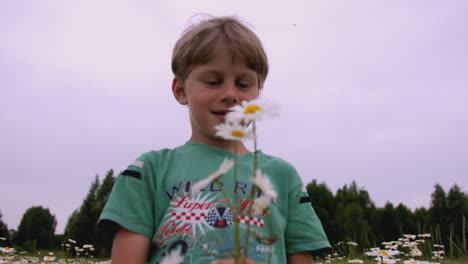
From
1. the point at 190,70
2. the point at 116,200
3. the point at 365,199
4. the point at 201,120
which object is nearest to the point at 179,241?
the point at 116,200

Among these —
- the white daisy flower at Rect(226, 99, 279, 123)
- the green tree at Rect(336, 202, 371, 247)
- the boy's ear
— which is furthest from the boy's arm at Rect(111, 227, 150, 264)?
the green tree at Rect(336, 202, 371, 247)

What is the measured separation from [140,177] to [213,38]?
2.28 ft

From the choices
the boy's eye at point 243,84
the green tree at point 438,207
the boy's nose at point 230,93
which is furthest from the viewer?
the green tree at point 438,207

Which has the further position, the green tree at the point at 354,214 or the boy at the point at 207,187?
the green tree at the point at 354,214

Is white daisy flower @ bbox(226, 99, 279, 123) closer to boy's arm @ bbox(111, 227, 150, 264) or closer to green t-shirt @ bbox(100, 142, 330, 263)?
green t-shirt @ bbox(100, 142, 330, 263)

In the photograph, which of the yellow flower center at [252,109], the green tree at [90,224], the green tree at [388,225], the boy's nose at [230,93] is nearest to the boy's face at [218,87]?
the boy's nose at [230,93]

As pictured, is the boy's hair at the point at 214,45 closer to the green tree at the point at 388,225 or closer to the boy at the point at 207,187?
the boy at the point at 207,187

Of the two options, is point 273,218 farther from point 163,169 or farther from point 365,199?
point 365,199

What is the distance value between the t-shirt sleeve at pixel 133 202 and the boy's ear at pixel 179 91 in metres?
0.41

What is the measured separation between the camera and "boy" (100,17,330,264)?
1.67m

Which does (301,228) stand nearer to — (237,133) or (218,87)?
(218,87)

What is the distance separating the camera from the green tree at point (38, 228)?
16.2m

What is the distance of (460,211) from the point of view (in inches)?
444

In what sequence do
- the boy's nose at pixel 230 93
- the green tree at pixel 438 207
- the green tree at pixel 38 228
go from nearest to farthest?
the boy's nose at pixel 230 93 < the green tree at pixel 438 207 < the green tree at pixel 38 228
